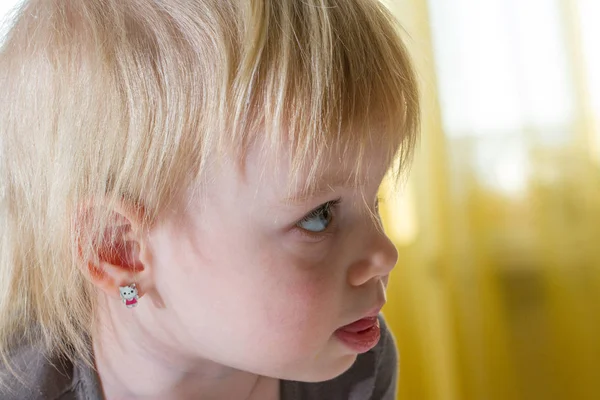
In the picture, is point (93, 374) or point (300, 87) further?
point (93, 374)

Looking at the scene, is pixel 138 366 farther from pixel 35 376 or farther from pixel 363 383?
pixel 363 383

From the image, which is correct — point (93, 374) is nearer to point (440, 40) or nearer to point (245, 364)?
point (245, 364)

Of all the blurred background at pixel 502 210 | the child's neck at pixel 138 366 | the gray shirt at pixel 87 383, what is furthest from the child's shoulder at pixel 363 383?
the blurred background at pixel 502 210

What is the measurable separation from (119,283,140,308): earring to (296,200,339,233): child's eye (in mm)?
138

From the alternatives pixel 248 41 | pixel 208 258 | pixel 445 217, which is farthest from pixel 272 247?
pixel 445 217

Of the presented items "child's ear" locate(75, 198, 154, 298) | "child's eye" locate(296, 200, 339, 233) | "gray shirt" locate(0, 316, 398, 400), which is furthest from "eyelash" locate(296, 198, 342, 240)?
"gray shirt" locate(0, 316, 398, 400)

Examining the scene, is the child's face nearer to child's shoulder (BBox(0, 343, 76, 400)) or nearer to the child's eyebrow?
the child's eyebrow

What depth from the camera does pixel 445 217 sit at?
1.29m

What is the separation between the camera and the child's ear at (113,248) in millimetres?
527

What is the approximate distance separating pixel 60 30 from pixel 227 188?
18 centimetres

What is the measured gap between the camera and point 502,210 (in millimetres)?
1285

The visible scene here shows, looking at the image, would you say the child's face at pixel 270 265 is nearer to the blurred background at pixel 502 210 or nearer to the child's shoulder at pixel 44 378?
the child's shoulder at pixel 44 378

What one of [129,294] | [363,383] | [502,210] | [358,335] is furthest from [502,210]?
[129,294]

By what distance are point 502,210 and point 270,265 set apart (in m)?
0.85
